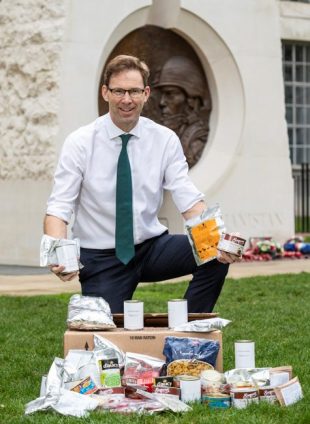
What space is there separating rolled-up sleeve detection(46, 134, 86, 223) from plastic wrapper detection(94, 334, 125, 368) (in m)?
0.71

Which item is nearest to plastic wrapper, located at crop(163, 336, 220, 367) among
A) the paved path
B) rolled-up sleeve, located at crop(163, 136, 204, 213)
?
rolled-up sleeve, located at crop(163, 136, 204, 213)

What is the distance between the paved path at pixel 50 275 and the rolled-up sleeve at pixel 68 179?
4949 mm

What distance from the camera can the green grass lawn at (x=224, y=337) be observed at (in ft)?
15.0

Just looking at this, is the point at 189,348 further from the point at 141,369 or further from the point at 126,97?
the point at 126,97

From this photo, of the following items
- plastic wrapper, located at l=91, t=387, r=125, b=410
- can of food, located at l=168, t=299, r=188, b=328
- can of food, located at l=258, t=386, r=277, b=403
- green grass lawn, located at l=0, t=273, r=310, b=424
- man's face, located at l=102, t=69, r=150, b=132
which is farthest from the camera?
man's face, located at l=102, t=69, r=150, b=132

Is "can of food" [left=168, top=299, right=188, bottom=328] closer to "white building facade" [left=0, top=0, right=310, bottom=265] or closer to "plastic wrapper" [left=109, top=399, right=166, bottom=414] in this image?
"plastic wrapper" [left=109, top=399, right=166, bottom=414]

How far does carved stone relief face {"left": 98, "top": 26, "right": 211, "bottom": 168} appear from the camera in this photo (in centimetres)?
1409

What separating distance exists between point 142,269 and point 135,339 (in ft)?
2.09

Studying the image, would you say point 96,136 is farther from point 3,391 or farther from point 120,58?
point 3,391

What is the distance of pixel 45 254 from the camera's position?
196 inches

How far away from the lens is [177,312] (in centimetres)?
512

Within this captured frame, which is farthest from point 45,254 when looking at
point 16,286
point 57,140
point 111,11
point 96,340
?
point 111,11

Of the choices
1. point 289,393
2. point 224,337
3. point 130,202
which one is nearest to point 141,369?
point 289,393

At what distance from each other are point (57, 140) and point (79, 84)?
2.67 feet
